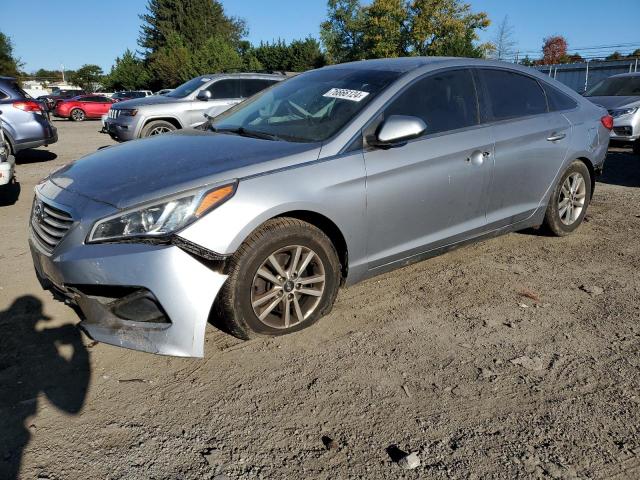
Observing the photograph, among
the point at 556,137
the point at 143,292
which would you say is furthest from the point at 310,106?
the point at 556,137

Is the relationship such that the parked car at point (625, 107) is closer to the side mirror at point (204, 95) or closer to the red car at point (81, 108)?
the side mirror at point (204, 95)

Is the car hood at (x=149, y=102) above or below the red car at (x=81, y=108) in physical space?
above

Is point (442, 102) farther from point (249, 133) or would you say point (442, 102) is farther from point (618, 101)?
point (618, 101)

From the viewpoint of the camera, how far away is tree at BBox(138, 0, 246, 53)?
216ft

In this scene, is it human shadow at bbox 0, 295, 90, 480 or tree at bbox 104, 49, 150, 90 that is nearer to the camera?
human shadow at bbox 0, 295, 90, 480

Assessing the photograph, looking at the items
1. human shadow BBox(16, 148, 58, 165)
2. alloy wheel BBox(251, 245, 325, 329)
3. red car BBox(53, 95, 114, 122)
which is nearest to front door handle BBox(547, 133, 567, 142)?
alloy wheel BBox(251, 245, 325, 329)

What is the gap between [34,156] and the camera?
11.5 m

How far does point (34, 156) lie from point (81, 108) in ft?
62.9

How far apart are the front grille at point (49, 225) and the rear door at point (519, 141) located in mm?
2961

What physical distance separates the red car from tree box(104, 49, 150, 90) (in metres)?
32.7

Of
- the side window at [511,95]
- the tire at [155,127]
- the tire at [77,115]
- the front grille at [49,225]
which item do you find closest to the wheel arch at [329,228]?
the front grille at [49,225]

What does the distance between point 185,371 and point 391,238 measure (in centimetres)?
154

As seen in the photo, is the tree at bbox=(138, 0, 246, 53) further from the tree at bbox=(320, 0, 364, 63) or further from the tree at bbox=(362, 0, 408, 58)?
the tree at bbox=(362, 0, 408, 58)

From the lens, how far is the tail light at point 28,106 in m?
9.93
